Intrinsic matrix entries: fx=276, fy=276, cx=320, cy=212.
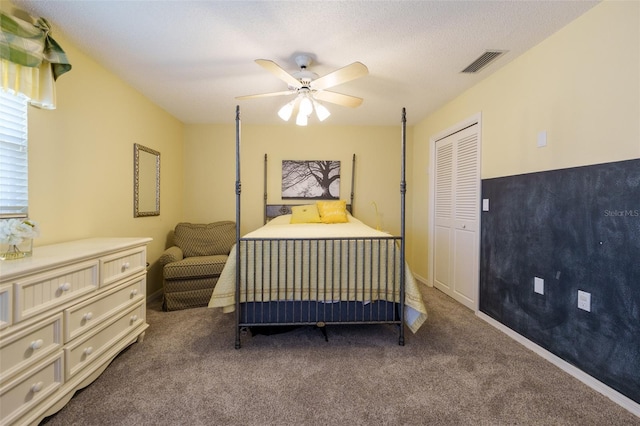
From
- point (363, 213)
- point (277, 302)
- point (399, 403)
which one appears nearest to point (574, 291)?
point (399, 403)

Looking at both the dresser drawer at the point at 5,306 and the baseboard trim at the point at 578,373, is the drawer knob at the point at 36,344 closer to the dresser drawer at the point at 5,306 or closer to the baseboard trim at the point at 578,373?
the dresser drawer at the point at 5,306

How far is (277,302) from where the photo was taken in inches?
84.7

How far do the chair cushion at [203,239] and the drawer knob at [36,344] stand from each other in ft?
6.74

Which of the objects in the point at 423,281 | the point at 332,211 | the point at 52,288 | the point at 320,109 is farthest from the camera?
the point at 423,281

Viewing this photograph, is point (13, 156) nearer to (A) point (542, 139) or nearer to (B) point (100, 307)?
(B) point (100, 307)

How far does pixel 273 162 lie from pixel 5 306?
323cm

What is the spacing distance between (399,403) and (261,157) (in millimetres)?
3474

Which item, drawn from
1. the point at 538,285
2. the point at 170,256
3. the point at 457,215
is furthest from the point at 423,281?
the point at 170,256

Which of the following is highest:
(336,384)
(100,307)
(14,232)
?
(14,232)

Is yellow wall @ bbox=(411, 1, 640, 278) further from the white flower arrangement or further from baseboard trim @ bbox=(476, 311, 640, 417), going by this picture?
the white flower arrangement

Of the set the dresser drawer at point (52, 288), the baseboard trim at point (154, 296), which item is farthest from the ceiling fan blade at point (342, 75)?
the baseboard trim at point (154, 296)

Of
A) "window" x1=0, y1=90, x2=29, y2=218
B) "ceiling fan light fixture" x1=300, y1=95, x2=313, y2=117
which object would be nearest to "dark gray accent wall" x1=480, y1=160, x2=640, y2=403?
"ceiling fan light fixture" x1=300, y1=95, x2=313, y2=117

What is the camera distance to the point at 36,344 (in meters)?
1.31

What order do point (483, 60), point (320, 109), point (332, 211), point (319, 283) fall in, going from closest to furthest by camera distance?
point (319, 283) < point (483, 60) < point (320, 109) < point (332, 211)
